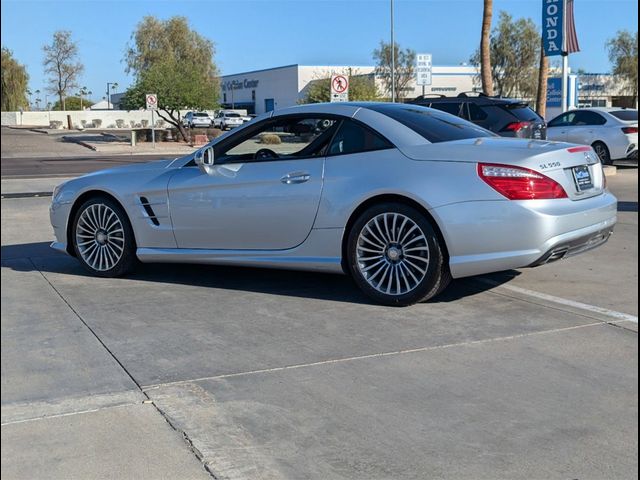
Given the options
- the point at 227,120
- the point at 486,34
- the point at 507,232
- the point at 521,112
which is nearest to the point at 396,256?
the point at 507,232

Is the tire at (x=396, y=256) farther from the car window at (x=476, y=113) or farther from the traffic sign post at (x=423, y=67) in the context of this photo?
the traffic sign post at (x=423, y=67)

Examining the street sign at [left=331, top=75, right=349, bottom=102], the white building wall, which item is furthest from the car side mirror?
the white building wall

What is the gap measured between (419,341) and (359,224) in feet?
3.98

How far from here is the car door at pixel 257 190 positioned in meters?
6.18

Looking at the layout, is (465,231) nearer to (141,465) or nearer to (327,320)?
(327,320)

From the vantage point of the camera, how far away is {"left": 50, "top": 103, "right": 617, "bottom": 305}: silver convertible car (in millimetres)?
5562

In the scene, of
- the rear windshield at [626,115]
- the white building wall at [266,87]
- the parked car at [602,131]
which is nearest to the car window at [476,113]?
the parked car at [602,131]

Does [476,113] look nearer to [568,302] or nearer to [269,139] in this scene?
[269,139]

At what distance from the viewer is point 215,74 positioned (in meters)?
68.9

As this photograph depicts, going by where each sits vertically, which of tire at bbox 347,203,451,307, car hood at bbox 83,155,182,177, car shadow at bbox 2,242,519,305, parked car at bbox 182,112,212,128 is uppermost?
parked car at bbox 182,112,212,128

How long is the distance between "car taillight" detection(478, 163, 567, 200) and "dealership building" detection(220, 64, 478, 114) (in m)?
60.3

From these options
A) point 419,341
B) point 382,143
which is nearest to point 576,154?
point 382,143

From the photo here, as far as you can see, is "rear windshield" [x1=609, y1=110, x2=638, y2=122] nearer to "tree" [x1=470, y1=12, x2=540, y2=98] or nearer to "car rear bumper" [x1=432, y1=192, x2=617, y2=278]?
"car rear bumper" [x1=432, y1=192, x2=617, y2=278]

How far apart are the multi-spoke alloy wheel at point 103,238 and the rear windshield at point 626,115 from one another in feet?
52.3
